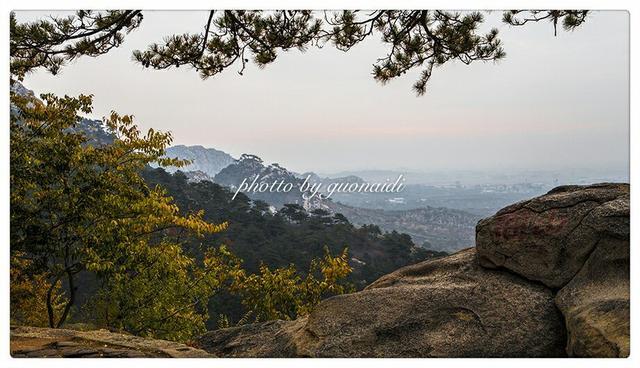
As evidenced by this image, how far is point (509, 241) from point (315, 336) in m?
2.06

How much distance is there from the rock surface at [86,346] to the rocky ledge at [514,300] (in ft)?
2.67

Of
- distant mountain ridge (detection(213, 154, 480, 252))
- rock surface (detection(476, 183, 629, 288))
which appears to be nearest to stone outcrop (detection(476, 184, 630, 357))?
rock surface (detection(476, 183, 629, 288))

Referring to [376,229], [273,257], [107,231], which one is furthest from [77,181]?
[376,229]

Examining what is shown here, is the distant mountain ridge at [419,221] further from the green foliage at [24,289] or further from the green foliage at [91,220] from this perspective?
the green foliage at [24,289]

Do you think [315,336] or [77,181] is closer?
[315,336]

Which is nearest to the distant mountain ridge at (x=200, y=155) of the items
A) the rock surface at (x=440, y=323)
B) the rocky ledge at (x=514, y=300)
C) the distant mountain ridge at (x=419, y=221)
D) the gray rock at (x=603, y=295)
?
the rocky ledge at (x=514, y=300)

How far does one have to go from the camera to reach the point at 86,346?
451 cm

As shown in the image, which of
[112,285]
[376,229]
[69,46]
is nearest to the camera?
[69,46]

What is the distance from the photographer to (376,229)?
104ft

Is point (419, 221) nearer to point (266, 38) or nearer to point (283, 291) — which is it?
point (283, 291)

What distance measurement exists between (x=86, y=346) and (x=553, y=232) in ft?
14.4

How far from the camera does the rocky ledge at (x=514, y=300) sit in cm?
409

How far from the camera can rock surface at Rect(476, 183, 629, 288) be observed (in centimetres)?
431
